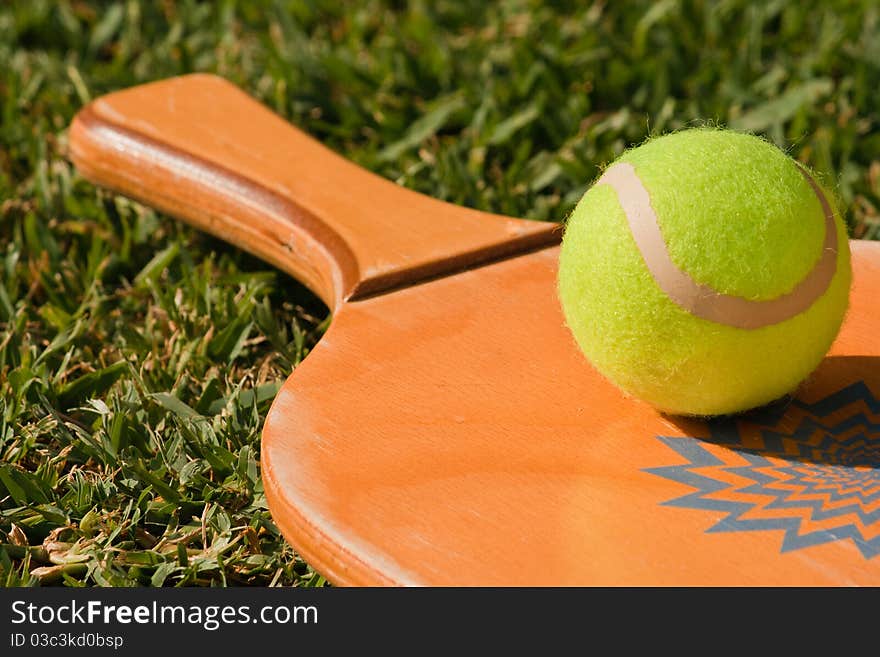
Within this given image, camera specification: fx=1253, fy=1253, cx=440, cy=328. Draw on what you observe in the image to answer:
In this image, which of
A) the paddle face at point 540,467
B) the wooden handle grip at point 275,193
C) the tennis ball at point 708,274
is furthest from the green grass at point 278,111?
the tennis ball at point 708,274

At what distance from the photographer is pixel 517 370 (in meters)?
2.19

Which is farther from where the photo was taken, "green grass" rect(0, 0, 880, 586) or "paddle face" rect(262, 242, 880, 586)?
"green grass" rect(0, 0, 880, 586)

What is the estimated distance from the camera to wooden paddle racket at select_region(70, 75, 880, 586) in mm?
1754

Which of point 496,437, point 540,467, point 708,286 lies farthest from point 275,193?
point 708,286

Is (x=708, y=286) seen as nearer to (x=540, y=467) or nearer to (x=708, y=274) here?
(x=708, y=274)

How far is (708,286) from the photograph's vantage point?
186 centimetres

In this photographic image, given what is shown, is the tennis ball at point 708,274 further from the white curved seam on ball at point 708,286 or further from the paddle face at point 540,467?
the paddle face at point 540,467

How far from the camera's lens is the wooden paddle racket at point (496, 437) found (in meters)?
1.75

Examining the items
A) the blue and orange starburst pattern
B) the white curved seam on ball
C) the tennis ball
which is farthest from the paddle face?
the white curved seam on ball

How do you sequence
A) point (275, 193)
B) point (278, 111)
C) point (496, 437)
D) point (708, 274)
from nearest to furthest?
point (708, 274) < point (496, 437) < point (275, 193) < point (278, 111)

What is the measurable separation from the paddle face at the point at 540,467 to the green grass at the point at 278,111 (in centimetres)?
26

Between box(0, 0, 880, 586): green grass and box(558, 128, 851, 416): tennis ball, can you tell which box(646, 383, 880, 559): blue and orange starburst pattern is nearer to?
box(558, 128, 851, 416): tennis ball

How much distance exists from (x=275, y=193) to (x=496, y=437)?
97 cm

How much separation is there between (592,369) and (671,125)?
134 centimetres
